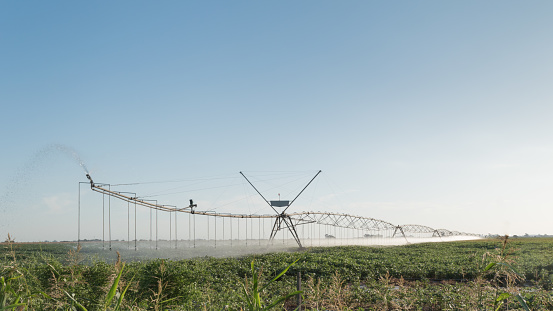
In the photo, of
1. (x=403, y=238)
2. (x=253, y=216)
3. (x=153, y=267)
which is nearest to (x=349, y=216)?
(x=253, y=216)

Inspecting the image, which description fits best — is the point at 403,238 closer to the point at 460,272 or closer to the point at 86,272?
the point at 460,272

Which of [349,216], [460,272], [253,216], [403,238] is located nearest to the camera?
[460,272]

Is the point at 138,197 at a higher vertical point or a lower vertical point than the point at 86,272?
higher

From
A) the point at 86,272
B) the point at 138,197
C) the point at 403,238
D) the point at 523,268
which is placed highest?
the point at 138,197

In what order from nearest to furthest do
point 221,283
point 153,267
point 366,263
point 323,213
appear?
point 153,267, point 221,283, point 366,263, point 323,213

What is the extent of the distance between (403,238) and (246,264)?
8153 cm

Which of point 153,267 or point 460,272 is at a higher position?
point 153,267

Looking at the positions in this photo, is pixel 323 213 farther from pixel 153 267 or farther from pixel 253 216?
pixel 153 267

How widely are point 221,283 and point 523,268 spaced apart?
14941 mm

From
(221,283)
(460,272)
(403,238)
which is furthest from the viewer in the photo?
(403,238)

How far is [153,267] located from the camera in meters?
10.6

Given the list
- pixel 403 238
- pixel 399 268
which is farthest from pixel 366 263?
pixel 403 238

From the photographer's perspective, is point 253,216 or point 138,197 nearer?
point 138,197

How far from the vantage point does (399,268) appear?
19984mm
